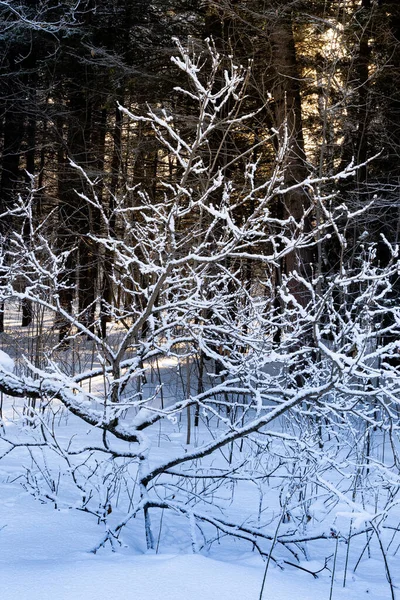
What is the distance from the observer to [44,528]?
167 inches

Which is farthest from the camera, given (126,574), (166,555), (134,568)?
(166,555)

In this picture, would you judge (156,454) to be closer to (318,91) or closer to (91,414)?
(91,414)

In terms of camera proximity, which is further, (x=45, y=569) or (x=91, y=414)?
(x=91, y=414)

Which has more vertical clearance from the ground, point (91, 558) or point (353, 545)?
point (91, 558)

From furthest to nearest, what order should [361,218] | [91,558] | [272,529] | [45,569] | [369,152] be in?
[369,152], [361,218], [272,529], [91,558], [45,569]

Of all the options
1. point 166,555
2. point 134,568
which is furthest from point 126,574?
point 166,555

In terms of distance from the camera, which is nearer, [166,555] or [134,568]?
[134,568]

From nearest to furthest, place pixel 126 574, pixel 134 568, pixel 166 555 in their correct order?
pixel 126 574, pixel 134 568, pixel 166 555

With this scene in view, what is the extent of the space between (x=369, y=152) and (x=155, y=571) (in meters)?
10.9

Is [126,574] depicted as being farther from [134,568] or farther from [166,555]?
[166,555]

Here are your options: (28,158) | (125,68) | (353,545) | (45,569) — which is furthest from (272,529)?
(28,158)

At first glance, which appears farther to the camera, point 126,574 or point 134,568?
point 134,568

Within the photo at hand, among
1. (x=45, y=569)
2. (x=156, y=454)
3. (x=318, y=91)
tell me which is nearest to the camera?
(x=45, y=569)

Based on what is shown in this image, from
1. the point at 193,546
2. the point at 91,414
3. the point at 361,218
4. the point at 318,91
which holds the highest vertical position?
the point at 318,91
